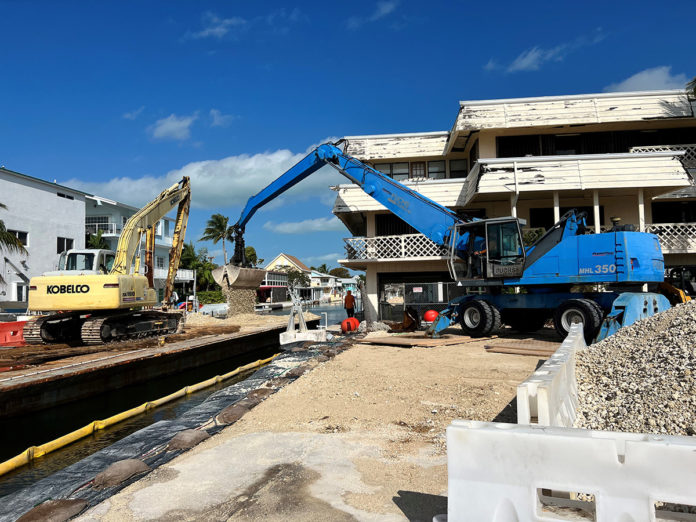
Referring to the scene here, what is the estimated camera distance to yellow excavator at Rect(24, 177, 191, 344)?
13.3 m

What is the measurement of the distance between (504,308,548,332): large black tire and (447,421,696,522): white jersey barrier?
1288 centimetres

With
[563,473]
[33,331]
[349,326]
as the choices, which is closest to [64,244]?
[33,331]

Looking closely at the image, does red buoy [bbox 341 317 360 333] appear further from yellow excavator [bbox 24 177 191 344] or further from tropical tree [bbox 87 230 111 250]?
tropical tree [bbox 87 230 111 250]

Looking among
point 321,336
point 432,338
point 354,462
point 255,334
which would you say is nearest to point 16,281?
point 255,334

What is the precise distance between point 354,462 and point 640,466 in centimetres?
281

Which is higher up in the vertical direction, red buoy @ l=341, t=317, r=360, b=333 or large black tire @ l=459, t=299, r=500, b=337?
large black tire @ l=459, t=299, r=500, b=337

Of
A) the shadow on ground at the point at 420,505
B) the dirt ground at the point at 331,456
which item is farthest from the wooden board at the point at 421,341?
the shadow on ground at the point at 420,505

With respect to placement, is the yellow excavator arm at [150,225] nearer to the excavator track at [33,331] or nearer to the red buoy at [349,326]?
the excavator track at [33,331]

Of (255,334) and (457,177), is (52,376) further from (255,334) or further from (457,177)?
(457,177)

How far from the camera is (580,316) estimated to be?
12.6m

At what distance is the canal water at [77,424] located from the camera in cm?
716

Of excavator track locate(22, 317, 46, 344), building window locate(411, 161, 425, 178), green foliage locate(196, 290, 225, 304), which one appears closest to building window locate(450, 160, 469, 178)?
building window locate(411, 161, 425, 178)

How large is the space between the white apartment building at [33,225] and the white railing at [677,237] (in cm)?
3107

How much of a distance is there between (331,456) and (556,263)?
1031cm
